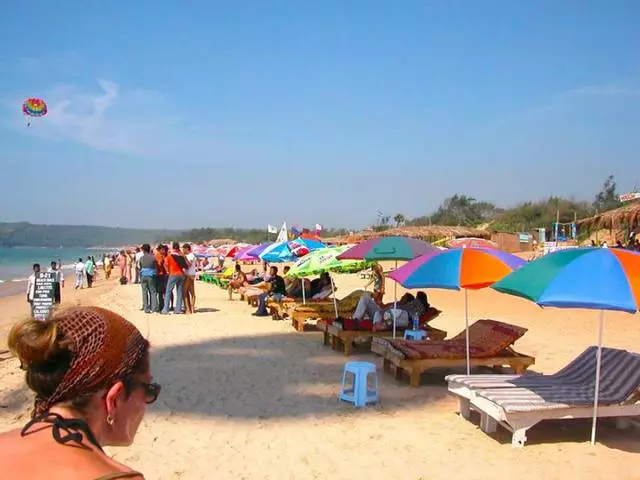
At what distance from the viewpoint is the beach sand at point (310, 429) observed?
4844 millimetres

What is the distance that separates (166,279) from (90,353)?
44.8ft

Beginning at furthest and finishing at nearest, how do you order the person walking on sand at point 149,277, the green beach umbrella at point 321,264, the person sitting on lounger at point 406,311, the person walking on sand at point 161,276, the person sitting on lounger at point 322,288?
the person walking on sand at point 161,276 < the person walking on sand at point 149,277 < the person sitting on lounger at point 322,288 < the green beach umbrella at point 321,264 < the person sitting on lounger at point 406,311

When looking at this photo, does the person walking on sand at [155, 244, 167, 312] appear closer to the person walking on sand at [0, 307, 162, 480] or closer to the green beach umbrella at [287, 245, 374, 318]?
the green beach umbrella at [287, 245, 374, 318]

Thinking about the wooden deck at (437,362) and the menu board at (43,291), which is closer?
the wooden deck at (437,362)

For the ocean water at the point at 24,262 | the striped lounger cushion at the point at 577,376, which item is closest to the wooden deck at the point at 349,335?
the striped lounger cushion at the point at 577,376

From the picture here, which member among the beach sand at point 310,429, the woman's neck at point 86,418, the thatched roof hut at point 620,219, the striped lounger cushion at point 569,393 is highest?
the thatched roof hut at point 620,219

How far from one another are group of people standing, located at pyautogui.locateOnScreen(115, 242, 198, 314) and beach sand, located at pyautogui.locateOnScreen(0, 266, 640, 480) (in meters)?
3.93

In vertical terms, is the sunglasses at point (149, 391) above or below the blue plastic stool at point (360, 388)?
above

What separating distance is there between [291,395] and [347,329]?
2.56 metres

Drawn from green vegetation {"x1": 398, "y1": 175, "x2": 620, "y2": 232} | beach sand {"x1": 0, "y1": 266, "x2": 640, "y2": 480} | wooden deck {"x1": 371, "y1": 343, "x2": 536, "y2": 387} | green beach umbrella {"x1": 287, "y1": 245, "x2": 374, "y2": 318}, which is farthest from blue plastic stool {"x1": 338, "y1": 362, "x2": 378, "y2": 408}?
green vegetation {"x1": 398, "y1": 175, "x2": 620, "y2": 232}

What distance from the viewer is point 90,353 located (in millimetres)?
1295

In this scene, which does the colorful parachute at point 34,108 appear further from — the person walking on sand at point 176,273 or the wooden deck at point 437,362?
the wooden deck at point 437,362

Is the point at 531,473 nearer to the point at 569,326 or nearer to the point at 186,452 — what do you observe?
the point at 186,452

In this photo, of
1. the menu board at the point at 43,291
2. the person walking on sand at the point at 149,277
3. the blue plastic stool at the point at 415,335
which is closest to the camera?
the blue plastic stool at the point at 415,335
